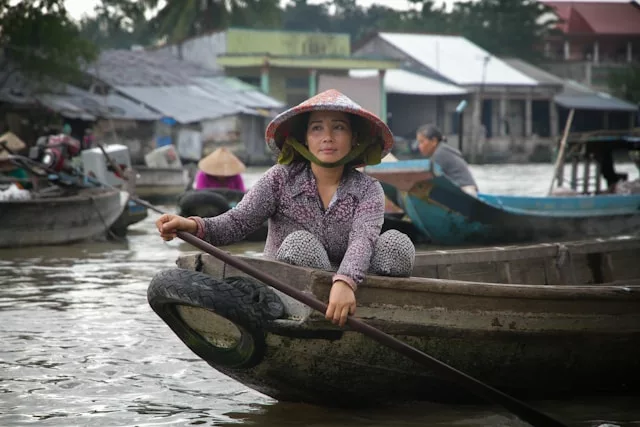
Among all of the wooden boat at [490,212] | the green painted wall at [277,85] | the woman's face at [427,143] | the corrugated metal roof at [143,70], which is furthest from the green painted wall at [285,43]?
the woman's face at [427,143]

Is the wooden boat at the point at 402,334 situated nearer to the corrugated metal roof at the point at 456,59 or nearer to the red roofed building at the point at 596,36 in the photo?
the corrugated metal roof at the point at 456,59

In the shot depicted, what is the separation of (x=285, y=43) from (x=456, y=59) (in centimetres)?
675

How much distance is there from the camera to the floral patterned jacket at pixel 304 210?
14.0 ft

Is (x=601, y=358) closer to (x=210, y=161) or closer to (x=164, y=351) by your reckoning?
(x=164, y=351)

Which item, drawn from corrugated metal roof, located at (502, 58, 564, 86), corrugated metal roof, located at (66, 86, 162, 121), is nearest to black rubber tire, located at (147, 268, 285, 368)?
corrugated metal roof, located at (66, 86, 162, 121)

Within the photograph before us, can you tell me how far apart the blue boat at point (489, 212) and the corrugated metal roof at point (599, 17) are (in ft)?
126

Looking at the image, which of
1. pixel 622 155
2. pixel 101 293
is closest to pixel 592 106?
pixel 622 155

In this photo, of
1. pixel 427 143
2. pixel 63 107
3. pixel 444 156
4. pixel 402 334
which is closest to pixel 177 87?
pixel 63 107

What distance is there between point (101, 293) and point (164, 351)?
2.30 m

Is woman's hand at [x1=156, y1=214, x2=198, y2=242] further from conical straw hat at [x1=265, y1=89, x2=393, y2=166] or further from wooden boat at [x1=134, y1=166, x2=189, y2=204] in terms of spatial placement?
wooden boat at [x1=134, y1=166, x2=189, y2=204]

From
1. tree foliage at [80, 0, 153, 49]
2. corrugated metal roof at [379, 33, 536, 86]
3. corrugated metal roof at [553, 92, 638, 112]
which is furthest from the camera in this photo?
tree foliage at [80, 0, 153, 49]

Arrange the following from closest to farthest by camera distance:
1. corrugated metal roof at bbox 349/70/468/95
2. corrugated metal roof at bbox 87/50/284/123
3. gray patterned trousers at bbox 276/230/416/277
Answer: gray patterned trousers at bbox 276/230/416/277, corrugated metal roof at bbox 87/50/284/123, corrugated metal roof at bbox 349/70/468/95

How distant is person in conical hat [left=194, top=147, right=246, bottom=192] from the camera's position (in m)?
11.6

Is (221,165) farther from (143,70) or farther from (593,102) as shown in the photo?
(593,102)
